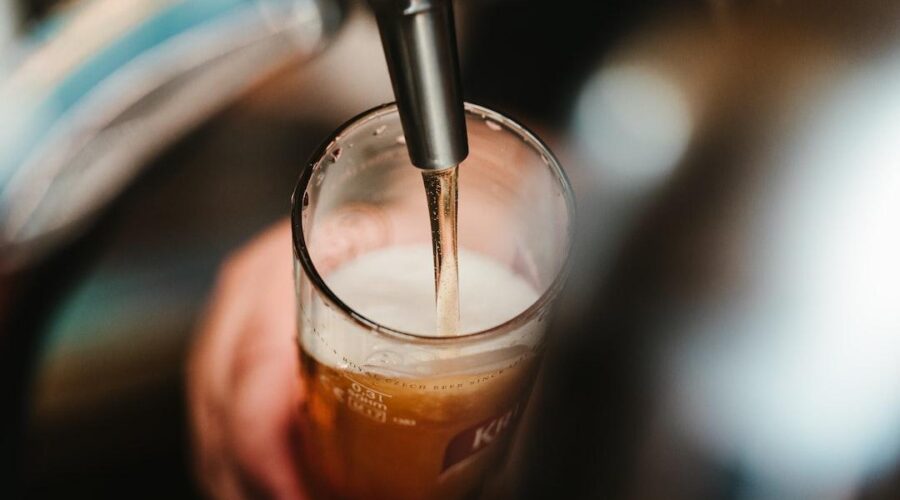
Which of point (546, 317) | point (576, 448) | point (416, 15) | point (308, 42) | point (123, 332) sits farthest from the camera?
point (308, 42)

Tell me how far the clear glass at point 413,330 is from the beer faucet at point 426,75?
0.09 m

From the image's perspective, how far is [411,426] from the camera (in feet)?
1.34

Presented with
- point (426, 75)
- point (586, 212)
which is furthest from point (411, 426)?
point (586, 212)

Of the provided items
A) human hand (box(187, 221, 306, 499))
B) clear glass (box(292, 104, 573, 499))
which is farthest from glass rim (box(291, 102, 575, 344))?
human hand (box(187, 221, 306, 499))

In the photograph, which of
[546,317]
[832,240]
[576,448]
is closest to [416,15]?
[546,317]

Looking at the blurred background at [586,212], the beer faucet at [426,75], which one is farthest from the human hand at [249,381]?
the beer faucet at [426,75]

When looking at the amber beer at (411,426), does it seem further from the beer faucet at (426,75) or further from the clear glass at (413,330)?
the beer faucet at (426,75)

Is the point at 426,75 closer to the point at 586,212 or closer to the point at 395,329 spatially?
the point at 395,329

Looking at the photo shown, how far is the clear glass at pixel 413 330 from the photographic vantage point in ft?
1.26

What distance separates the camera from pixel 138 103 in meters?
0.82

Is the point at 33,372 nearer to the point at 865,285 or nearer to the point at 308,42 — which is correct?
the point at 308,42

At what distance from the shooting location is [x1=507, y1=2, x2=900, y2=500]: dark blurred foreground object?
0.63m

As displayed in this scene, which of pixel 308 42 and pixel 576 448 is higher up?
pixel 308 42

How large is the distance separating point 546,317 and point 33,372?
520 millimetres
